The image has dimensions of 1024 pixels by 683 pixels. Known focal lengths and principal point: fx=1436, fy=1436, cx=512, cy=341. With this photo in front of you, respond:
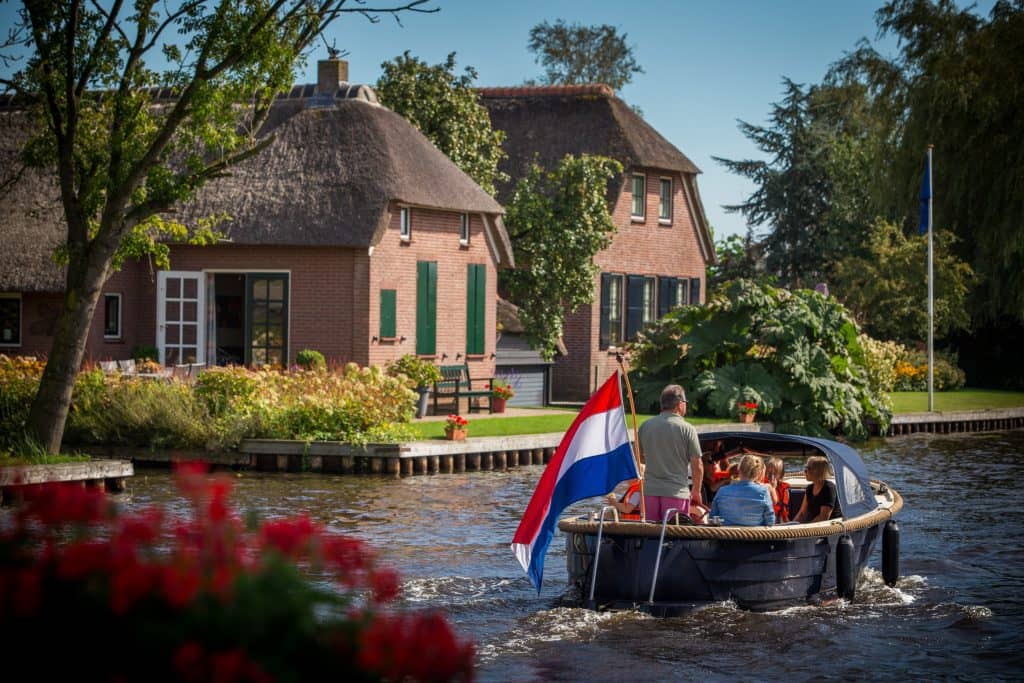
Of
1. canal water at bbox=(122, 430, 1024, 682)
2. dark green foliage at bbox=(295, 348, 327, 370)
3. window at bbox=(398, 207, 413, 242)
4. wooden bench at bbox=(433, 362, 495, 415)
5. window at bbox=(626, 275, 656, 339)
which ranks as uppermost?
window at bbox=(398, 207, 413, 242)

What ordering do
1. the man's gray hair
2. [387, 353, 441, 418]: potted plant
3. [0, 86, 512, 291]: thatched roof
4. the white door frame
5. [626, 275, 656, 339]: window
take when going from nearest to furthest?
1. the man's gray hair
2. [387, 353, 441, 418]: potted plant
3. [0, 86, 512, 291]: thatched roof
4. the white door frame
5. [626, 275, 656, 339]: window

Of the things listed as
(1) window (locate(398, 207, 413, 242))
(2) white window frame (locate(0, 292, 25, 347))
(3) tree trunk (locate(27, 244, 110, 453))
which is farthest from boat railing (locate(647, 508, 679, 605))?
(2) white window frame (locate(0, 292, 25, 347))

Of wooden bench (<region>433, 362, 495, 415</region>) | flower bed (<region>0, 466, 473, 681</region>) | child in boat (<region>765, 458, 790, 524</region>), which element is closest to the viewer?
flower bed (<region>0, 466, 473, 681</region>)

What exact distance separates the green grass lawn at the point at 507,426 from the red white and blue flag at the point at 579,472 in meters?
12.2

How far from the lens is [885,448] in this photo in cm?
2895

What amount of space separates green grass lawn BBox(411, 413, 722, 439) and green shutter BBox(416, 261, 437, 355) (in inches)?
106

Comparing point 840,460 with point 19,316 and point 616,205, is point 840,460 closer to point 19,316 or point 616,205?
point 19,316

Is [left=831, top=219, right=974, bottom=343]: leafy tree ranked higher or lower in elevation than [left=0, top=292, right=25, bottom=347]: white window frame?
higher

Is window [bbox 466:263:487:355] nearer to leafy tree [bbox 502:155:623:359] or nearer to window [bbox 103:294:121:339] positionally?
leafy tree [bbox 502:155:623:359]

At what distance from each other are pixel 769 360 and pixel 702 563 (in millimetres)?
20166

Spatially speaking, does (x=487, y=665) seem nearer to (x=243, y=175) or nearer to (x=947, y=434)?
(x=243, y=175)

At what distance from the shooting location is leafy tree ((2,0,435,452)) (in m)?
19.7

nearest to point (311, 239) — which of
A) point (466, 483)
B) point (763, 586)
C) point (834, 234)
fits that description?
point (466, 483)

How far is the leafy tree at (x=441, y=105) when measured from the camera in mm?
35656
